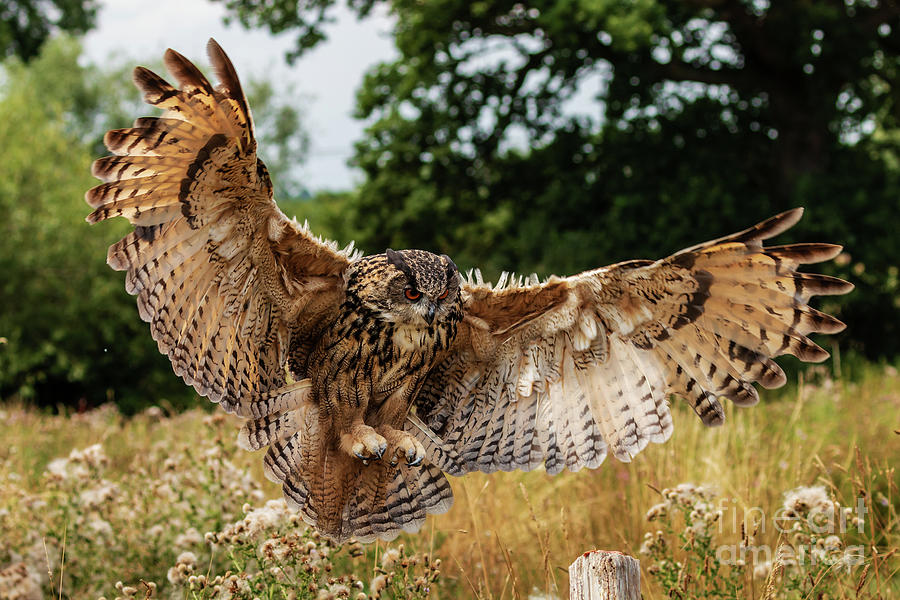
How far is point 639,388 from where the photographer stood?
10.2 feet

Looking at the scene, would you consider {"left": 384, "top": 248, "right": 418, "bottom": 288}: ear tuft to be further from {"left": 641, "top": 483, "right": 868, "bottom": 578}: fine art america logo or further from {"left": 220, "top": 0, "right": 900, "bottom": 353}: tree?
{"left": 220, "top": 0, "right": 900, "bottom": 353}: tree

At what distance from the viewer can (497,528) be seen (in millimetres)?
4375

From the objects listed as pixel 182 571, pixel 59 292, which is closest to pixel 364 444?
pixel 182 571

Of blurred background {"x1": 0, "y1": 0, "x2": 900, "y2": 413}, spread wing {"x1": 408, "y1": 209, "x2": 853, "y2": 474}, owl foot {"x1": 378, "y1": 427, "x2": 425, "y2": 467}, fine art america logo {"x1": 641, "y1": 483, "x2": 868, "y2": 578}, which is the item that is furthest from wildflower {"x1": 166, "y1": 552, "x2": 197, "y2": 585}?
blurred background {"x1": 0, "y1": 0, "x2": 900, "y2": 413}

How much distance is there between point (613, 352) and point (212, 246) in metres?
1.51

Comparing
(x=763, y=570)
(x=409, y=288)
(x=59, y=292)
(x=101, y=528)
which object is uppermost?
(x=59, y=292)

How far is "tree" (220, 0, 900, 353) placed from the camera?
980 centimetres

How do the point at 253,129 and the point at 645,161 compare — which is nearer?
the point at 253,129

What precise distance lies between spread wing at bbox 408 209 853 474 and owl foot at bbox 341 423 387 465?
30 cm

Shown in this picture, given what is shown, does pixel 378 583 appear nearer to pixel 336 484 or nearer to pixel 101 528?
pixel 336 484

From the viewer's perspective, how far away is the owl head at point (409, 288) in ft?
9.06

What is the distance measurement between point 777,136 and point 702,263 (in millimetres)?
8703

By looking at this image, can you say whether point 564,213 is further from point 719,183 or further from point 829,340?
point 829,340

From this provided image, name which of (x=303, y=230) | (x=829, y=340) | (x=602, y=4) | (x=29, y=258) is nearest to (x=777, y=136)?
(x=829, y=340)
